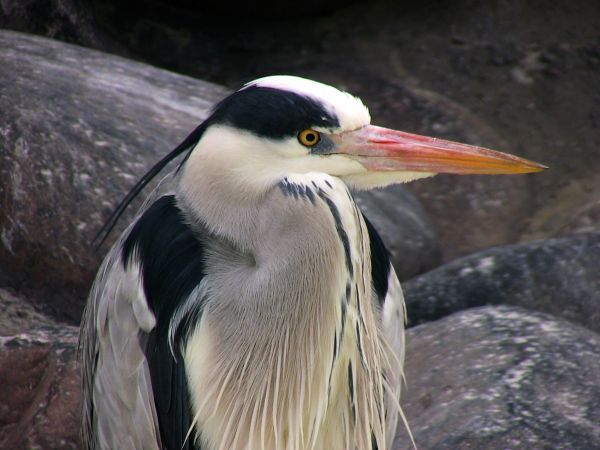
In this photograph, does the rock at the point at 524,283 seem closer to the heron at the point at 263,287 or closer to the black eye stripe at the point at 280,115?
the heron at the point at 263,287

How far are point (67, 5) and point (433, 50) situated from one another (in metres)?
1.77

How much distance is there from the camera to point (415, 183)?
179 inches

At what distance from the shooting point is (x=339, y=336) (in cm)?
197

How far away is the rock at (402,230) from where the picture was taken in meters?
3.68

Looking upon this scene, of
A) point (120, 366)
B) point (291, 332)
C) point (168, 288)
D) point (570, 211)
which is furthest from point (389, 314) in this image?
point (570, 211)

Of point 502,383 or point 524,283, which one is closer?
point 502,383

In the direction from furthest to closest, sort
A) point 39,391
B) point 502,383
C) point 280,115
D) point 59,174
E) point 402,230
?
→ point 402,230, point 59,174, point 39,391, point 502,383, point 280,115

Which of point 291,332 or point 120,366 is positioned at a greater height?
point 291,332

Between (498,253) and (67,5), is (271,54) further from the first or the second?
(498,253)

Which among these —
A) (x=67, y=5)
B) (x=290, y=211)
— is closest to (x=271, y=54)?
(x=67, y=5)

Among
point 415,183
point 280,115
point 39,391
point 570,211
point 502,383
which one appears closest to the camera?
point 280,115

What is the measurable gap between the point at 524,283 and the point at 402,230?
57 cm

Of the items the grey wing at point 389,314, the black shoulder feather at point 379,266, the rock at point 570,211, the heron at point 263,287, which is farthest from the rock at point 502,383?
the rock at point 570,211

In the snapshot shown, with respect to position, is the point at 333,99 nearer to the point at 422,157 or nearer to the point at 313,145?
the point at 313,145
